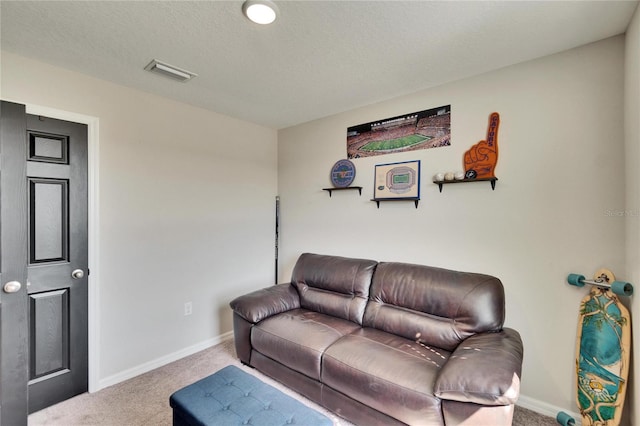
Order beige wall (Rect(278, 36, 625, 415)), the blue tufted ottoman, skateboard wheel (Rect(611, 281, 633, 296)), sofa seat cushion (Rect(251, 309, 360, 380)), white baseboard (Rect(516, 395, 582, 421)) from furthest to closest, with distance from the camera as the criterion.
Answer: sofa seat cushion (Rect(251, 309, 360, 380)) → white baseboard (Rect(516, 395, 582, 421)) → beige wall (Rect(278, 36, 625, 415)) → skateboard wheel (Rect(611, 281, 633, 296)) → the blue tufted ottoman

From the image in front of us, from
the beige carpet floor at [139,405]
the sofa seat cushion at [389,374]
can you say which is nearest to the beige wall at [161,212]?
the beige carpet floor at [139,405]

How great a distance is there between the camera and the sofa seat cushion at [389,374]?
5.20 feet

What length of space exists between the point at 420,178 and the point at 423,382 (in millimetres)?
1652

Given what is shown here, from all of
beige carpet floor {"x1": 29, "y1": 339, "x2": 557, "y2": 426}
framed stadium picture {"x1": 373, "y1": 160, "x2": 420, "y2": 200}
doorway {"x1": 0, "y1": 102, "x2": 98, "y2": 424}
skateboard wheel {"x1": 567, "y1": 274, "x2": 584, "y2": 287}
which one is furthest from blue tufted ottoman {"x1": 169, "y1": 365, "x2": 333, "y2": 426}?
framed stadium picture {"x1": 373, "y1": 160, "x2": 420, "y2": 200}

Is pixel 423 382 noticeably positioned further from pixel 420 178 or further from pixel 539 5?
pixel 539 5

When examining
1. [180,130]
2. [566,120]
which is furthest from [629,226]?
[180,130]

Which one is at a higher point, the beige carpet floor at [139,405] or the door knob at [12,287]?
the door knob at [12,287]

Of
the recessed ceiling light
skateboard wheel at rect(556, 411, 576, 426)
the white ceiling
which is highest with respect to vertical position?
the white ceiling

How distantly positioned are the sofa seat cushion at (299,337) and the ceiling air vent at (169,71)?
2115mm

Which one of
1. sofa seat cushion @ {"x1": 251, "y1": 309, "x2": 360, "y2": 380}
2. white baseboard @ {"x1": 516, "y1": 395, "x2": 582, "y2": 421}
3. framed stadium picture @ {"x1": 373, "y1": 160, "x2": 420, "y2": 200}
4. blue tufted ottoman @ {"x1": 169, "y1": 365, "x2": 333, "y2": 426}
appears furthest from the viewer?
framed stadium picture @ {"x1": 373, "y1": 160, "x2": 420, "y2": 200}

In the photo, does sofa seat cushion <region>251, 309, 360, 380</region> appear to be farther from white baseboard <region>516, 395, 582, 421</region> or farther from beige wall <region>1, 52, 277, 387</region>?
white baseboard <region>516, 395, 582, 421</region>

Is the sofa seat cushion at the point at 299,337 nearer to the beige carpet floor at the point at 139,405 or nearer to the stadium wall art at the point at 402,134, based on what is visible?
the beige carpet floor at the point at 139,405

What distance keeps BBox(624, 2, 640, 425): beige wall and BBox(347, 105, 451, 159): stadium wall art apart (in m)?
1.05

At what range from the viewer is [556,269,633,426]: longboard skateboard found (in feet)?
5.42
